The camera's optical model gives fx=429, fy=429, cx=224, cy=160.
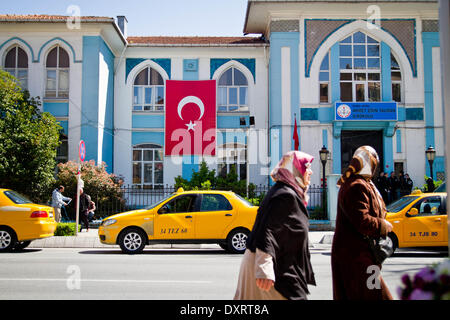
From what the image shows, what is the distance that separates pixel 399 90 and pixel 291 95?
19.2ft

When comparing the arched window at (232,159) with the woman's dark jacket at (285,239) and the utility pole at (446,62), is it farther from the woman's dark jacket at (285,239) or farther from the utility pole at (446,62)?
the utility pole at (446,62)

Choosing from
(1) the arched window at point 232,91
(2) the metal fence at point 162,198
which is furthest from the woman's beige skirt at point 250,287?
(1) the arched window at point 232,91

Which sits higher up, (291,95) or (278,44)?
(278,44)

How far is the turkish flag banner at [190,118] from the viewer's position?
77.7 ft

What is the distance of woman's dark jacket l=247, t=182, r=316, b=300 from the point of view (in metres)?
3.51

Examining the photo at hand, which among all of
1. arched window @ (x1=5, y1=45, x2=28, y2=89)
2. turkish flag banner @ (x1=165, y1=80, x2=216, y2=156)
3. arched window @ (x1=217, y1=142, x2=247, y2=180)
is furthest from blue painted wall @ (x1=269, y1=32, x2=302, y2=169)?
arched window @ (x1=5, y1=45, x2=28, y2=89)

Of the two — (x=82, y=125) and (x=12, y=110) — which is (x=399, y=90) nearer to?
(x=82, y=125)

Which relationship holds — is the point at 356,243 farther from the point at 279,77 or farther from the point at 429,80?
the point at 429,80

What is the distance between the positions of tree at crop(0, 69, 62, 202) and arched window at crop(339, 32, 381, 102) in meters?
14.8

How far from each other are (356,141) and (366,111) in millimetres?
1853

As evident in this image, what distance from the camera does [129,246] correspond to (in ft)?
38.3

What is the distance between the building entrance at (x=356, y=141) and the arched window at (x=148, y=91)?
10271mm
